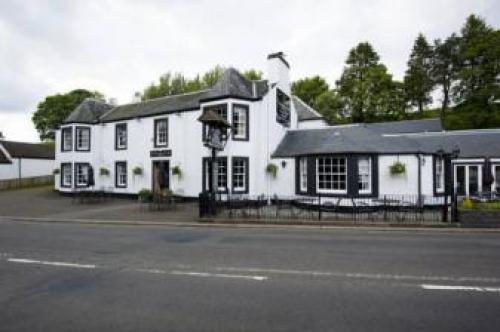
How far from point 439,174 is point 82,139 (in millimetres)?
27952

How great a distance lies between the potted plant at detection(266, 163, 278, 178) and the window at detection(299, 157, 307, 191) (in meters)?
1.75

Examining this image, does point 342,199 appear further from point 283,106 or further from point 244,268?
point 244,268

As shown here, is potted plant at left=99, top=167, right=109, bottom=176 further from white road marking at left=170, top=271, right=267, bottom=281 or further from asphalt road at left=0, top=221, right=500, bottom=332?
white road marking at left=170, top=271, right=267, bottom=281

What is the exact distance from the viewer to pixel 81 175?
30.0 m

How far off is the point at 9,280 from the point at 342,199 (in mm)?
15923

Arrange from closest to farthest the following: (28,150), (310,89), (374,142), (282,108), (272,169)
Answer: (374,142)
(272,169)
(282,108)
(28,150)
(310,89)

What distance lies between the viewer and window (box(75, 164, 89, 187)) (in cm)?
2973

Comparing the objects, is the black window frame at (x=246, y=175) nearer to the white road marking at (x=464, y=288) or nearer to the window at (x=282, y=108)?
the window at (x=282, y=108)

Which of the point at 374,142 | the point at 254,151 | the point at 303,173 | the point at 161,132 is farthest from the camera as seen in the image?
the point at 161,132

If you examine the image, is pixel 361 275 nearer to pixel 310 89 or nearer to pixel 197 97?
pixel 197 97

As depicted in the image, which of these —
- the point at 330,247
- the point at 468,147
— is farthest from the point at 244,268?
the point at 468,147

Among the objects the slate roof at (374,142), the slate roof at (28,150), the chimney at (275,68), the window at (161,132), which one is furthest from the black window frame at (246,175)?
the slate roof at (28,150)

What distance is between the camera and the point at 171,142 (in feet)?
82.8

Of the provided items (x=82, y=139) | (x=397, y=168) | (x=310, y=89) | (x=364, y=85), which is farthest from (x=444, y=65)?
(x=82, y=139)
